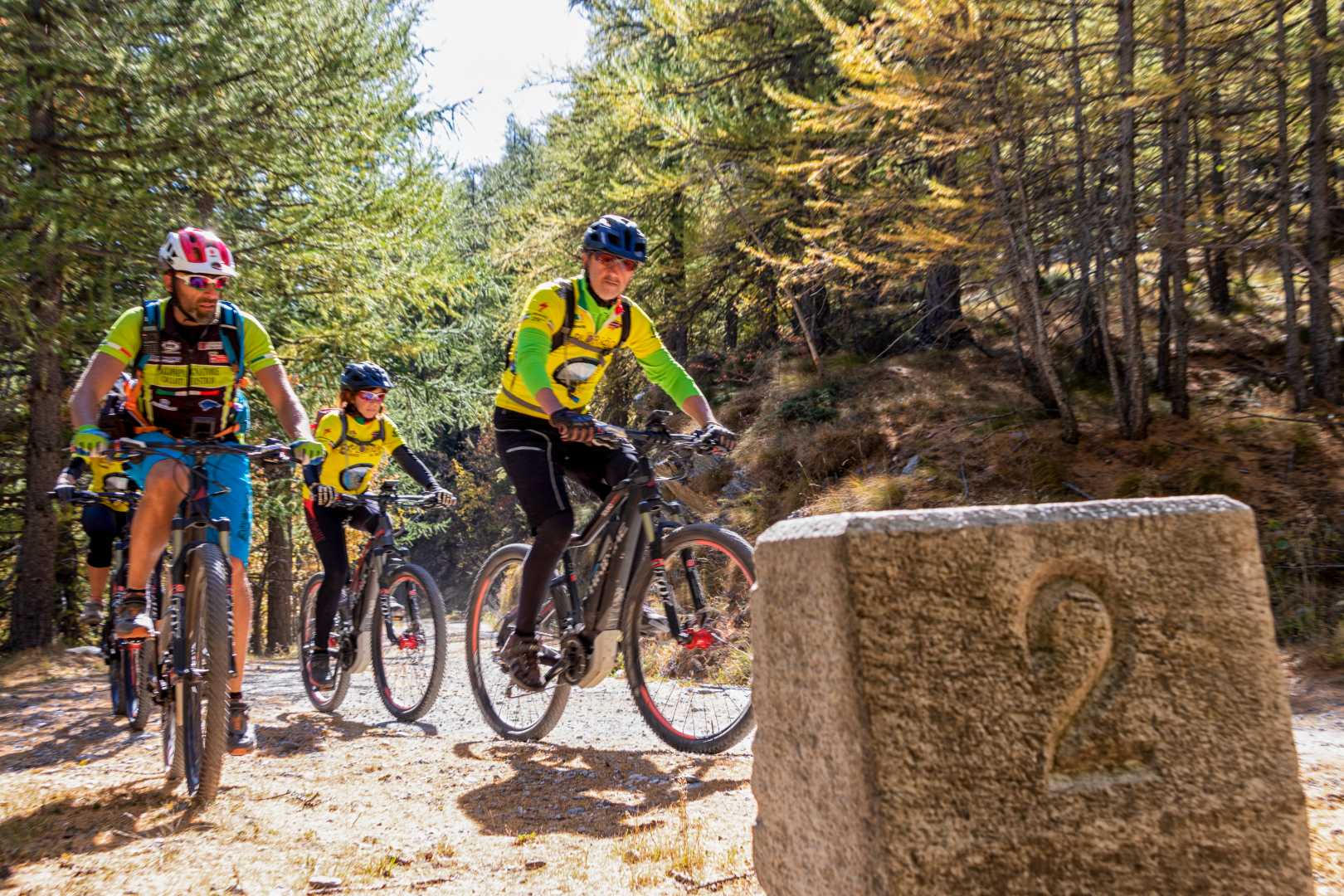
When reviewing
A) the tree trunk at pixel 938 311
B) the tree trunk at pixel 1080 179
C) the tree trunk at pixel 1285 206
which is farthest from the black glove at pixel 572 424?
the tree trunk at pixel 938 311

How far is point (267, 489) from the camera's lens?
12.5 meters

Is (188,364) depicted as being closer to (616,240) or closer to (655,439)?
(616,240)

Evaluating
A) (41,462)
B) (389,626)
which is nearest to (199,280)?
(389,626)

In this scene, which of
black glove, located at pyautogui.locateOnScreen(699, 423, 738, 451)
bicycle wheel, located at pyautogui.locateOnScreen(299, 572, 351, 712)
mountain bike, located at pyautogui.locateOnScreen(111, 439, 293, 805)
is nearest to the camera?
mountain bike, located at pyautogui.locateOnScreen(111, 439, 293, 805)

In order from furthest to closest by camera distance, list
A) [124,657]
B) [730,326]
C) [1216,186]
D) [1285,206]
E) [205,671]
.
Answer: [730,326], [1216,186], [1285,206], [124,657], [205,671]

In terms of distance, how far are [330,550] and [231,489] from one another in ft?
7.95

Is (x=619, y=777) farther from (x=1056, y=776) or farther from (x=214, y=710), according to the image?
(x=1056, y=776)

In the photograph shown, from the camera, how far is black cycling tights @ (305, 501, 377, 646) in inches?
275

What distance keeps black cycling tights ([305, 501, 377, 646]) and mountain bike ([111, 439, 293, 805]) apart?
2348 millimetres

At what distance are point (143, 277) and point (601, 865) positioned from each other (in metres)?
7.78

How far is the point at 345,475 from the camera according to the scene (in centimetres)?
721

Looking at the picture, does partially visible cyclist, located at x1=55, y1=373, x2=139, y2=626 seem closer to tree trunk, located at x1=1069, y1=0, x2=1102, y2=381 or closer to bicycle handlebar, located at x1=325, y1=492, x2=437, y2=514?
bicycle handlebar, located at x1=325, y1=492, x2=437, y2=514

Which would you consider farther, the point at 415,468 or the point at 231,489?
the point at 415,468

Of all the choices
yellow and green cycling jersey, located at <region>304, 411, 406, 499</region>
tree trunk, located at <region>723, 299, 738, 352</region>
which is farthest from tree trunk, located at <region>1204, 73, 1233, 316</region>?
yellow and green cycling jersey, located at <region>304, 411, 406, 499</region>
